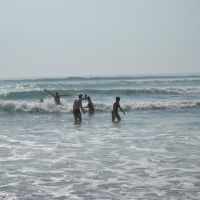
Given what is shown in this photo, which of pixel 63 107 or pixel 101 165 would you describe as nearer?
pixel 101 165

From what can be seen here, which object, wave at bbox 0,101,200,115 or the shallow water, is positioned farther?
wave at bbox 0,101,200,115

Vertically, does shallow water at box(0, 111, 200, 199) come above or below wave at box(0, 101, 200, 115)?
above

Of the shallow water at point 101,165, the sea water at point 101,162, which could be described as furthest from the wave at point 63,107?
the shallow water at point 101,165

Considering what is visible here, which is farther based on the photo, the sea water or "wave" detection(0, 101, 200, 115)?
"wave" detection(0, 101, 200, 115)

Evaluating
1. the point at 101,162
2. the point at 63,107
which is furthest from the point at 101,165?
the point at 63,107

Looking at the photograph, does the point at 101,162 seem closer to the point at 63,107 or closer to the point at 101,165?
the point at 101,165

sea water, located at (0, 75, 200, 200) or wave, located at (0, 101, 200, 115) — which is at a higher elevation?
sea water, located at (0, 75, 200, 200)

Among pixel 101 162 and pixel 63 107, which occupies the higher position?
pixel 101 162

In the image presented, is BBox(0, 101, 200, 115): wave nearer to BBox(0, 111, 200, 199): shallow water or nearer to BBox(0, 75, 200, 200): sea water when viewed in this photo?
BBox(0, 75, 200, 200): sea water

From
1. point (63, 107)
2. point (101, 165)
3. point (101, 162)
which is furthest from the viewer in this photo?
point (63, 107)

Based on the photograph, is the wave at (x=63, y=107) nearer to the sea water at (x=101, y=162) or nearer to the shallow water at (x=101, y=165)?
the sea water at (x=101, y=162)

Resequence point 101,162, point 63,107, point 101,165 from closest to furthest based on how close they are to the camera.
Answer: point 101,165 < point 101,162 < point 63,107

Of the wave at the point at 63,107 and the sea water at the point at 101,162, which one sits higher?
the sea water at the point at 101,162

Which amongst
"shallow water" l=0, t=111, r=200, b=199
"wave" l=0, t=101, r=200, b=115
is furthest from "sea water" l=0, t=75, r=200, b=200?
"wave" l=0, t=101, r=200, b=115
